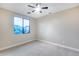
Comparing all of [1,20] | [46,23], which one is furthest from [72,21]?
[1,20]

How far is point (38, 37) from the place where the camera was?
5.64 m

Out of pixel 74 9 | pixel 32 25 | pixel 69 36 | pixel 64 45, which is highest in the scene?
pixel 74 9

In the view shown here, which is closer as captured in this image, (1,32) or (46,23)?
(1,32)

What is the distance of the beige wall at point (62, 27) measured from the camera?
11.7ft

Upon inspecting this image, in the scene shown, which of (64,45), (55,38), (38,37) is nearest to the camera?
(64,45)

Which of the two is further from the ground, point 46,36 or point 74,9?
point 74,9

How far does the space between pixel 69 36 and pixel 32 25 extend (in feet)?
8.46

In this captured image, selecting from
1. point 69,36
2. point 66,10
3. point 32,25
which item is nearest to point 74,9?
point 66,10

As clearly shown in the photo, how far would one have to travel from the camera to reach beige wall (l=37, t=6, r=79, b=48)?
11.7ft

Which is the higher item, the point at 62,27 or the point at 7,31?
the point at 62,27

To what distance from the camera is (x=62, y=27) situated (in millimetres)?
4168

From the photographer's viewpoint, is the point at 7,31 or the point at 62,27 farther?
the point at 62,27

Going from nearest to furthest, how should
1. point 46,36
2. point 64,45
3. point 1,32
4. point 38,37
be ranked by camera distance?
point 1,32, point 64,45, point 46,36, point 38,37

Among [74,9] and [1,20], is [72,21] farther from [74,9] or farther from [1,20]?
[1,20]
